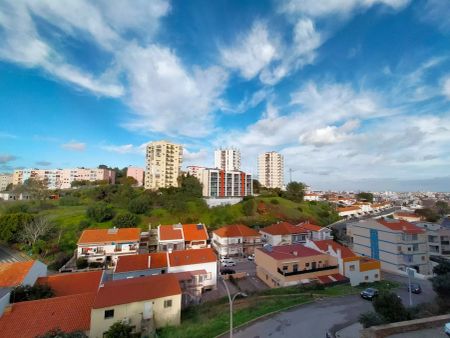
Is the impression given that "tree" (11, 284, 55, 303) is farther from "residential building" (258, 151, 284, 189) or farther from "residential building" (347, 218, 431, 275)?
"residential building" (258, 151, 284, 189)

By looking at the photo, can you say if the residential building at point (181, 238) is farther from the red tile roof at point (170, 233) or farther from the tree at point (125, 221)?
the tree at point (125, 221)

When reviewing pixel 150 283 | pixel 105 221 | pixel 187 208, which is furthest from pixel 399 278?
pixel 105 221

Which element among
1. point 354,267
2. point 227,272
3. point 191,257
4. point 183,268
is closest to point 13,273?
point 183,268

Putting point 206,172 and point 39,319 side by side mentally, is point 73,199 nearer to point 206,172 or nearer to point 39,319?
point 206,172

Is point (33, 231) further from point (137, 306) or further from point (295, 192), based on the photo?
point (295, 192)

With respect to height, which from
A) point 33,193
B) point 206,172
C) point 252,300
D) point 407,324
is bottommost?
point 252,300

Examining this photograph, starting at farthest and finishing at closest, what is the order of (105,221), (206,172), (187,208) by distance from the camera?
(206,172), (187,208), (105,221)
